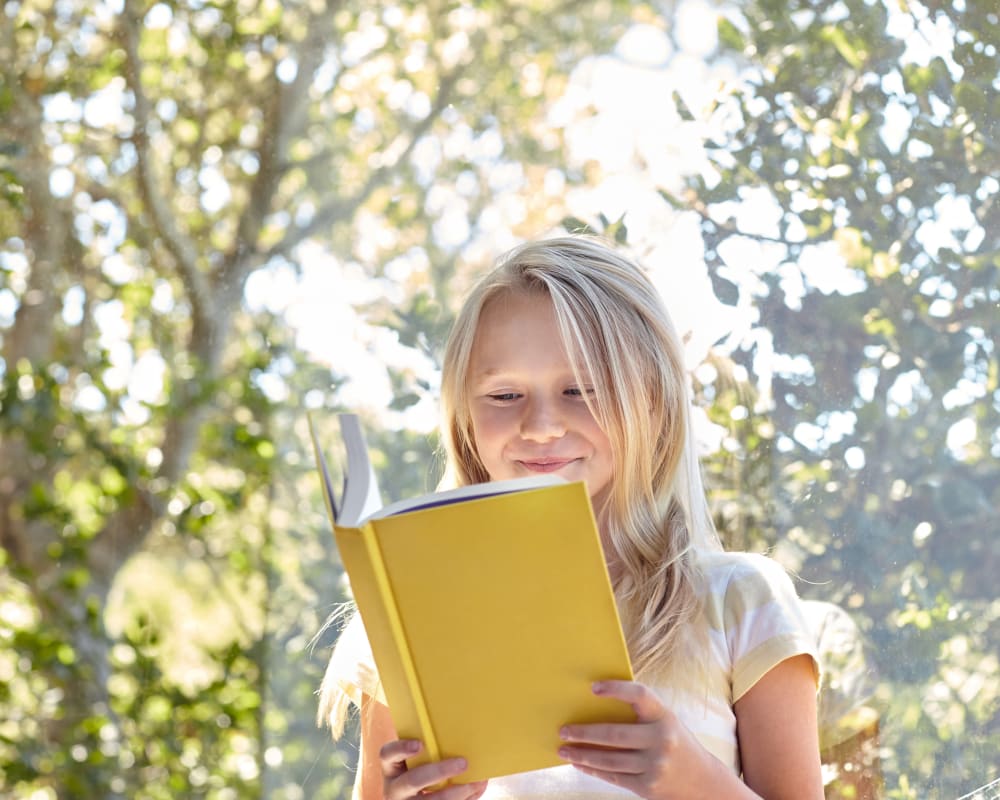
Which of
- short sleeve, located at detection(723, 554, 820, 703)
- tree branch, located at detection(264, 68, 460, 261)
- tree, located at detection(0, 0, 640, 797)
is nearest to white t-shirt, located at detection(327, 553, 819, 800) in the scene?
short sleeve, located at detection(723, 554, 820, 703)

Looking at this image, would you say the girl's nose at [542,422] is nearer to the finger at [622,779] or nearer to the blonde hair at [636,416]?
the blonde hair at [636,416]

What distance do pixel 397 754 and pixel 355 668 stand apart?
45 centimetres

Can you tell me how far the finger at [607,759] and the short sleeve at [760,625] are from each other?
0.98 feet

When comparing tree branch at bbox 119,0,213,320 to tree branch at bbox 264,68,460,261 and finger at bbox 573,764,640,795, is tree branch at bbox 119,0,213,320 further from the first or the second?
finger at bbox 573,764,640,795

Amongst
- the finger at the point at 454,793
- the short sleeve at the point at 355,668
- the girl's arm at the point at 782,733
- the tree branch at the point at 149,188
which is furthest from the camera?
the tree branch at the point at 149,188

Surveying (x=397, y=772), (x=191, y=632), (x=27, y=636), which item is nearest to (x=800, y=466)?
(x=397, y=772)

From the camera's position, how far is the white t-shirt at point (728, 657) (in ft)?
4.56

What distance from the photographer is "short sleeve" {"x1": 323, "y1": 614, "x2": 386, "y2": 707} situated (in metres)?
1.59

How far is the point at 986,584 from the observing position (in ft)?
5.51

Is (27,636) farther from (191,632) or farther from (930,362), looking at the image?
(930,362)

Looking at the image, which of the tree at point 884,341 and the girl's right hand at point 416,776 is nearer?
the girl's right hand at point 416,776

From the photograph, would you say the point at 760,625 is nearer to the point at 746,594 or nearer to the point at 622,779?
the point at 746,594

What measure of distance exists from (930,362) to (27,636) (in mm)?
1758

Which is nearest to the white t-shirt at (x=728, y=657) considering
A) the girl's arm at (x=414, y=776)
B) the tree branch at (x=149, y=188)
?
the girl's arm at (x=414, y=776)
